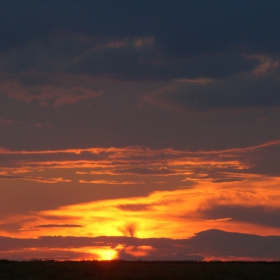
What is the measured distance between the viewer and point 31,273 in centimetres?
4759

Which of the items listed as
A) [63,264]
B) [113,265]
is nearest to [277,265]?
[113,265]

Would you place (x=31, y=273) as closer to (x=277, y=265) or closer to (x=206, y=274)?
(x=206, y=274)

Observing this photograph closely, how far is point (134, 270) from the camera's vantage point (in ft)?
152

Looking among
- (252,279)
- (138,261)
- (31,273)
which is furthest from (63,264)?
(252,279)

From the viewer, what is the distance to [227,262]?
5453 centimetres

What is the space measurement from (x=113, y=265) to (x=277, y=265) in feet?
46.3

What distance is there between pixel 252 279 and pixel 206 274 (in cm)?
341

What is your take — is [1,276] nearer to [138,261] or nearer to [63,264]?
[63,264]

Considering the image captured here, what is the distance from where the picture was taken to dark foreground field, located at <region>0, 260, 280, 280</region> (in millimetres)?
→ 44656

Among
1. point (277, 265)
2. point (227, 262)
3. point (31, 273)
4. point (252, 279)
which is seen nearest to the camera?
point (252, 279)

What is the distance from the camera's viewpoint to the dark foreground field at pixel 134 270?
4466 centimetres

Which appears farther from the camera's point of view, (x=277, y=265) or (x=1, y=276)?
(x=277, y=265)

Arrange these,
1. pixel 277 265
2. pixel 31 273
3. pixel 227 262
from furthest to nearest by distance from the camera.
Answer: pixel 227 262, pixel 277 265, pixel 31 273

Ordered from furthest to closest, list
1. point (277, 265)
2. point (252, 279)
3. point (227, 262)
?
point (227, 262) → point (277, 265) → point (252, 279)
